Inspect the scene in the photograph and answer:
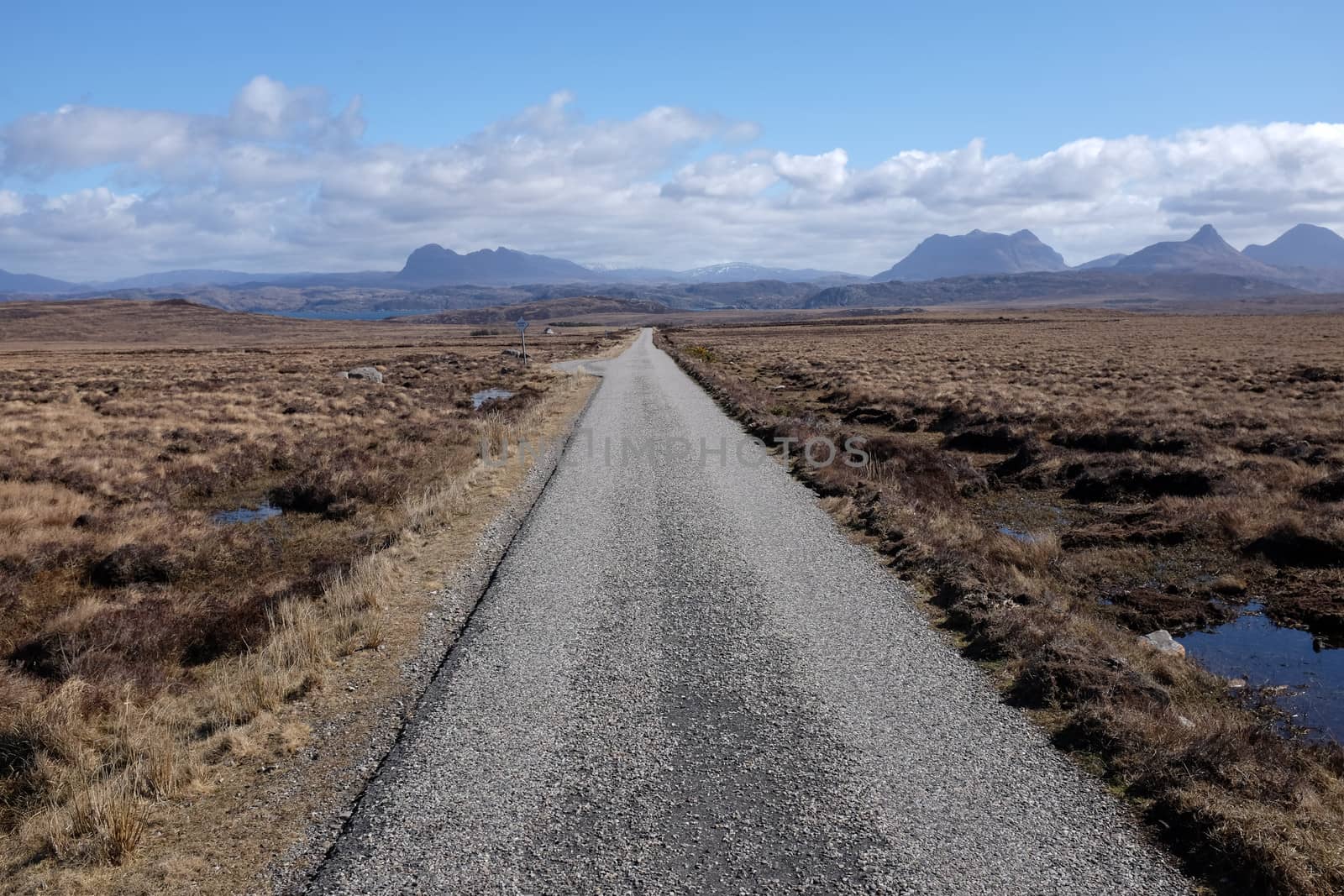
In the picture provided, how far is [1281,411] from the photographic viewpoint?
2341cm

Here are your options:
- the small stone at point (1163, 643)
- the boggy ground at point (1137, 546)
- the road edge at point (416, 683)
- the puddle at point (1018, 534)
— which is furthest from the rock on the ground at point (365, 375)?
the small stone at point (1163, 643)

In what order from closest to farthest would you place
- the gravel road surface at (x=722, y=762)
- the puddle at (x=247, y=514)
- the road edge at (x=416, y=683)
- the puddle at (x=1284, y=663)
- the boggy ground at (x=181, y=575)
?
the gravel road surface at (x=722, y=762), the road edge at (x=416, y=683), the boggy ground at (x=181, y=575), the puddle at (x=1284, y=663), the puddle at (x=247, y=514)

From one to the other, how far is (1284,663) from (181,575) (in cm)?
1456

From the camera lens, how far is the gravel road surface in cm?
449

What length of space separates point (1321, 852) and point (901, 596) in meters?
4.75

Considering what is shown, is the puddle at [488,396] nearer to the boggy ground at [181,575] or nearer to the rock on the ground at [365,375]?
the boggy ground at [181,575]

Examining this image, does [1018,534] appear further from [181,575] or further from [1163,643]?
[181,575]

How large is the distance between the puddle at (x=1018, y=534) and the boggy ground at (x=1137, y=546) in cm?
7

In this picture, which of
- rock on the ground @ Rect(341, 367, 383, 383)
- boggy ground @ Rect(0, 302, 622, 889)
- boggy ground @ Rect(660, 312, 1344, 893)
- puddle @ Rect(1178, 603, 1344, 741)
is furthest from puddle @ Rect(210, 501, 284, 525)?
rock on the ground @ Rect(341, 367, 383, 383)

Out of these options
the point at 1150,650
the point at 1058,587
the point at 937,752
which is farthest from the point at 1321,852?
the point at 1058,587

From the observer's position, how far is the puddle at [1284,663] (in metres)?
7.45

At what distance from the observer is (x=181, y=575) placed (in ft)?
37.9

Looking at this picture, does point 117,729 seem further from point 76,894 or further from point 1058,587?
point 1058,587

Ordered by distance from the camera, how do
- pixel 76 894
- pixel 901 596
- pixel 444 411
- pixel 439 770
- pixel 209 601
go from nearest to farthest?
pixel 76 894 < pixel 439 770 < pixel 901 596 < pixel 209 601 < pixel 444 411
